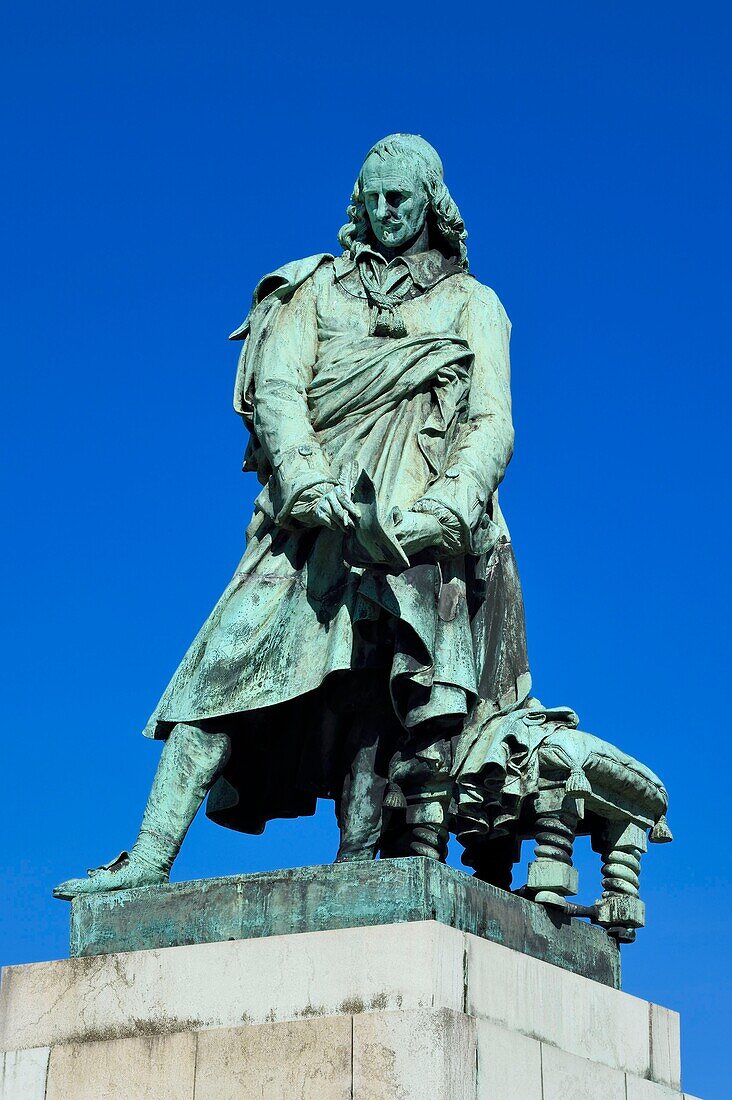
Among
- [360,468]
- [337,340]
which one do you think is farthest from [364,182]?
[360,468]

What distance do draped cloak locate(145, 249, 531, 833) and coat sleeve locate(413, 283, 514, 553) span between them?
1cm

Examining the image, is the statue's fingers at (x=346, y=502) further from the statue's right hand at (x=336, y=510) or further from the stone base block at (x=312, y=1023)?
the stone base block at (x=312, y=1023)

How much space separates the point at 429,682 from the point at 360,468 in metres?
1.19

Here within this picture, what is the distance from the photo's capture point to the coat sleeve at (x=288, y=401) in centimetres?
851

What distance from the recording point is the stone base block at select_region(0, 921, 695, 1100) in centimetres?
710

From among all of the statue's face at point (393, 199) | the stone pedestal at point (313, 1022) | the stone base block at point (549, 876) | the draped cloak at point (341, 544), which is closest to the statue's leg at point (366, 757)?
the draped cloak at point (341, 544)

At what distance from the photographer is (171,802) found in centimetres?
852

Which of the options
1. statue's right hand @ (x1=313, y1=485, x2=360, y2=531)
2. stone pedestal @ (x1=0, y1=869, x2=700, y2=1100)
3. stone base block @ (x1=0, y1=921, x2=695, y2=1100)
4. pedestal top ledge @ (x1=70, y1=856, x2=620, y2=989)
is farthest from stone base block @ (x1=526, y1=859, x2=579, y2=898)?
statue's right hand @ (x1=313, y1=485, x2=360, y2=531)

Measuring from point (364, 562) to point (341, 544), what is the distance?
1.32 ft

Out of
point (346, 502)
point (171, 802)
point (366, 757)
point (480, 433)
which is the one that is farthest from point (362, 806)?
point (480, 433)

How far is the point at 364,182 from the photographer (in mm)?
Result: 9352

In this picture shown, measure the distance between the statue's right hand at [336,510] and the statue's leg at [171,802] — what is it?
4.01 ft

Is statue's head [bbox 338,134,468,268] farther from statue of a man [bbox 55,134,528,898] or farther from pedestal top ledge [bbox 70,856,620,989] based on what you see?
pedestal top ledge [bbox 70,856,620,989]

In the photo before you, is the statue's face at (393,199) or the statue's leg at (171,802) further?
the statue's face at (393,199)
